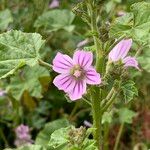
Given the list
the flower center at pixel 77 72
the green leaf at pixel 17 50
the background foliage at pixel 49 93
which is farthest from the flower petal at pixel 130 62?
the background foliage at pixel 49 93

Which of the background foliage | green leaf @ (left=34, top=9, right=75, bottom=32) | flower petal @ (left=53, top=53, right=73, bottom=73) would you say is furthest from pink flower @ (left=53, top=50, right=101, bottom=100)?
green leaf @ (left=34, top=9, right=75, bottom=32)

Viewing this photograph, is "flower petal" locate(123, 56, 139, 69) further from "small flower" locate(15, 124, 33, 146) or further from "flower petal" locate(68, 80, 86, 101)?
"small flower" locate(15, 124, 33, 146)

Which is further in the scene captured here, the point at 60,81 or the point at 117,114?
the point at 117,114

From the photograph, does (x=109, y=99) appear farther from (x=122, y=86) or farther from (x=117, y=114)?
(x=117, y=114)

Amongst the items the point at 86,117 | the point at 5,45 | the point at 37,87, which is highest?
the point at 5,45

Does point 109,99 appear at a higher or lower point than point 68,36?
lower

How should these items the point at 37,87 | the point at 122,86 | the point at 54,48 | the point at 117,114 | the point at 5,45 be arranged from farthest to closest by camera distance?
the point at 54,48, the point at 117,114, the point at 37,87, the point at 5,45, the point at 122,86

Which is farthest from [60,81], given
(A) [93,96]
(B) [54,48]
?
(B) [54,48]
